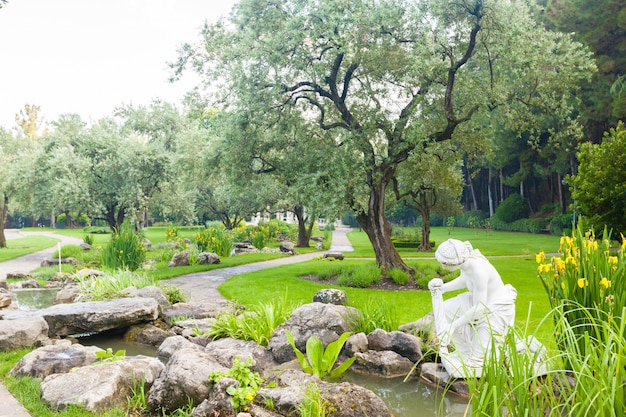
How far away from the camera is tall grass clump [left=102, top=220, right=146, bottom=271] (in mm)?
14447

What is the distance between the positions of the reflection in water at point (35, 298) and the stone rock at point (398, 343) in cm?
796

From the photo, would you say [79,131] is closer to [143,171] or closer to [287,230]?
[143,171]

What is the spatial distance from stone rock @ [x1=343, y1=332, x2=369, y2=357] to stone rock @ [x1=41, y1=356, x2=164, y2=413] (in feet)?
8.32

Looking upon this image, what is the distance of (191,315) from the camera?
361 inches

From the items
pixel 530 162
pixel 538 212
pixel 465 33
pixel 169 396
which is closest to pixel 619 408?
pixel 169 396

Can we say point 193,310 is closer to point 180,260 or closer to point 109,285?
point 109,285

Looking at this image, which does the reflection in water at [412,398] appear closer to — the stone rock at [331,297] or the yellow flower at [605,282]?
the yellow flower at [605,282]

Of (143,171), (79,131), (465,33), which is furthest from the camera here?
(79,131)

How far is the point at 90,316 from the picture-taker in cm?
802

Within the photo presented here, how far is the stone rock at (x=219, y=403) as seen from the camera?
173 inches

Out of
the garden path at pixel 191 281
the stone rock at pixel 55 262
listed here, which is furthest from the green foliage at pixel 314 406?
the stone rock at pixel 55 262

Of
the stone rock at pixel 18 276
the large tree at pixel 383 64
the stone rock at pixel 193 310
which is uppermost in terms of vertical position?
the large tree at pixel 383 64

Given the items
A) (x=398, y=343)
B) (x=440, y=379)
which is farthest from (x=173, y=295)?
(x=440, y=379)

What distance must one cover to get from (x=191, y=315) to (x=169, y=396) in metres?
4.47
